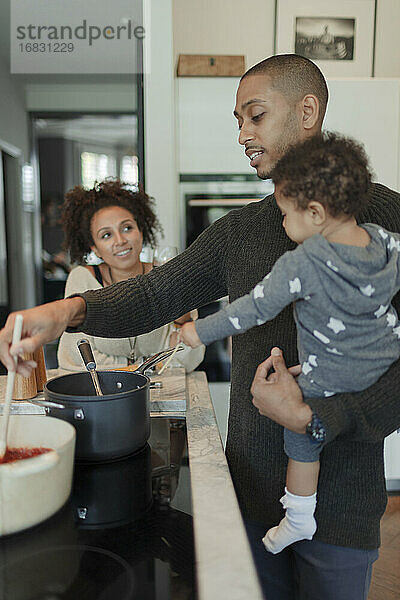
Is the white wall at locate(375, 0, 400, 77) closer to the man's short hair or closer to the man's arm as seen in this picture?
the man's short hair

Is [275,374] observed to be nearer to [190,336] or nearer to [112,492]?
[190,336]

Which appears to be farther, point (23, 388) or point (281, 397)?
point (23, 388)

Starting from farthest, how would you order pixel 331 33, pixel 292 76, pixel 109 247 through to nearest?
pixel 331 33
pixel 109 247
pixel 292 76

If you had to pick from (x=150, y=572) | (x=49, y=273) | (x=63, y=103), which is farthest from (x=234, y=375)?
(x=63, y=103)

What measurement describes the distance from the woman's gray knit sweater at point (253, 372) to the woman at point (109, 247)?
1.88 feet

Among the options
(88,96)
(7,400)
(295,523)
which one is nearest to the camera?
(7,400)

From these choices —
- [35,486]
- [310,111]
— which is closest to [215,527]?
[35,486]

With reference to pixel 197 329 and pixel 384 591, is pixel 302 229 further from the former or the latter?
pixel 384 591

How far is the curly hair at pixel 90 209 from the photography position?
7.49ft

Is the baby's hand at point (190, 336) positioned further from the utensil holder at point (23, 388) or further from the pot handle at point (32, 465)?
the utensil holder at point (23, 388)

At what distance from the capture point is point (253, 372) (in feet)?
3.98

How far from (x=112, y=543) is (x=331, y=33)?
3.30 metres

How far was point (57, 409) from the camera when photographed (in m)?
0.93

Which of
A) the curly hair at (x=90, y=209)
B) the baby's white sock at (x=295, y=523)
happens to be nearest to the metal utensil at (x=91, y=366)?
the baby's white sock at (x=295, y=523)
